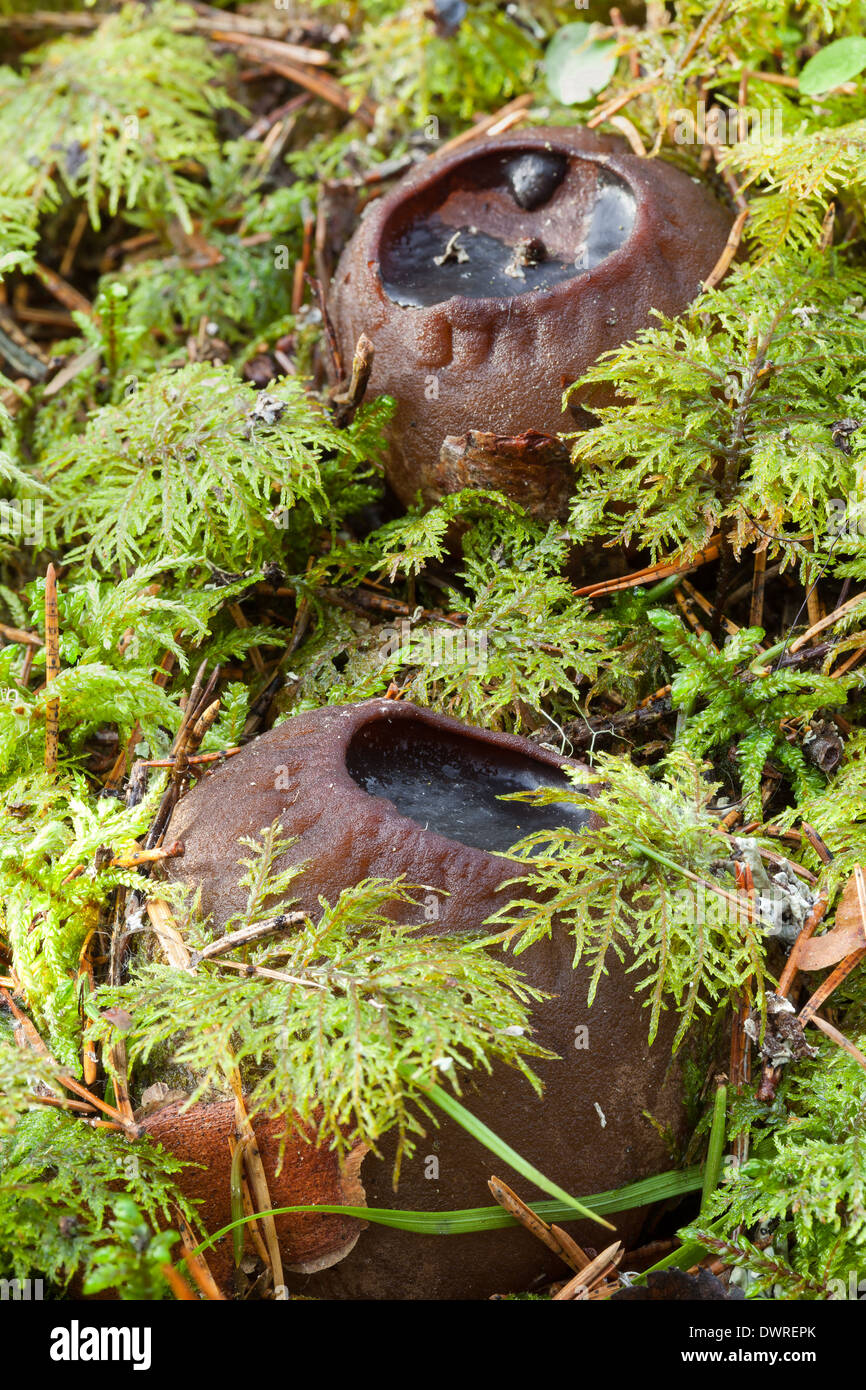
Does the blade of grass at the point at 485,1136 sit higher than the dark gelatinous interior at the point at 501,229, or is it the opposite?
the dark gelatinous interior at the point at 501,229

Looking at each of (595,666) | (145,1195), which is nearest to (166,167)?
(595,666)

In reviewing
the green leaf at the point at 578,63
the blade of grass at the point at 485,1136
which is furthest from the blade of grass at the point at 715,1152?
the green leaf at the point at 578,63

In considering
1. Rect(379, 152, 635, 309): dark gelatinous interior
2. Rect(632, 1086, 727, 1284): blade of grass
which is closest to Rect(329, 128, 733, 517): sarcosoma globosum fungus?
Rect(379, 152, 635, 309): dark gelatinous interior

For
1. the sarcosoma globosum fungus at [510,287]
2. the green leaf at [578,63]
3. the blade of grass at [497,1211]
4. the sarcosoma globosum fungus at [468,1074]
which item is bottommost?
the blade of grass at [497,1211]

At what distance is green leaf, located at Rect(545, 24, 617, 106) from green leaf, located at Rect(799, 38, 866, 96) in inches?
20.2

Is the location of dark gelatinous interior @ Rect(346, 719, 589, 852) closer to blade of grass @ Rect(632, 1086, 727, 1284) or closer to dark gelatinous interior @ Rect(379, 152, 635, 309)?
blade of grass @ Rect(632, 1086, 727, 1284)

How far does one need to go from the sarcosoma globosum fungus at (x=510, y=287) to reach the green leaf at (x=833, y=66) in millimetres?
376

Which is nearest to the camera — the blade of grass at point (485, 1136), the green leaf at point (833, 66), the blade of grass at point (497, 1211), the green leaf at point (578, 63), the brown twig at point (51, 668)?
the blade of grass at point (485, 1136)

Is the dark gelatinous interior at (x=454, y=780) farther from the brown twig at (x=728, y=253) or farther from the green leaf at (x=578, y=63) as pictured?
the green leaf at (x=578, y=63)

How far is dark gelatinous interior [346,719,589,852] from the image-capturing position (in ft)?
5.66

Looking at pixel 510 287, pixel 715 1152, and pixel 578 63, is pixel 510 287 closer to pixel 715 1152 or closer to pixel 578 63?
pixel 578 63

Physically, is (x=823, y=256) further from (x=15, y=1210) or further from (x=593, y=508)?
(x=15, y=1210)

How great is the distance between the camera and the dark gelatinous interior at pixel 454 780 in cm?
172

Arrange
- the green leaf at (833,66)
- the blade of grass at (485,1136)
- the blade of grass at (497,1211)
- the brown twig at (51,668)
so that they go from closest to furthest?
1. the blade of grass at (485,1136)
2. the blade of grass at (497,1211)
3. the brown twig at (51,668)
4. the green leaf at (833,66)
